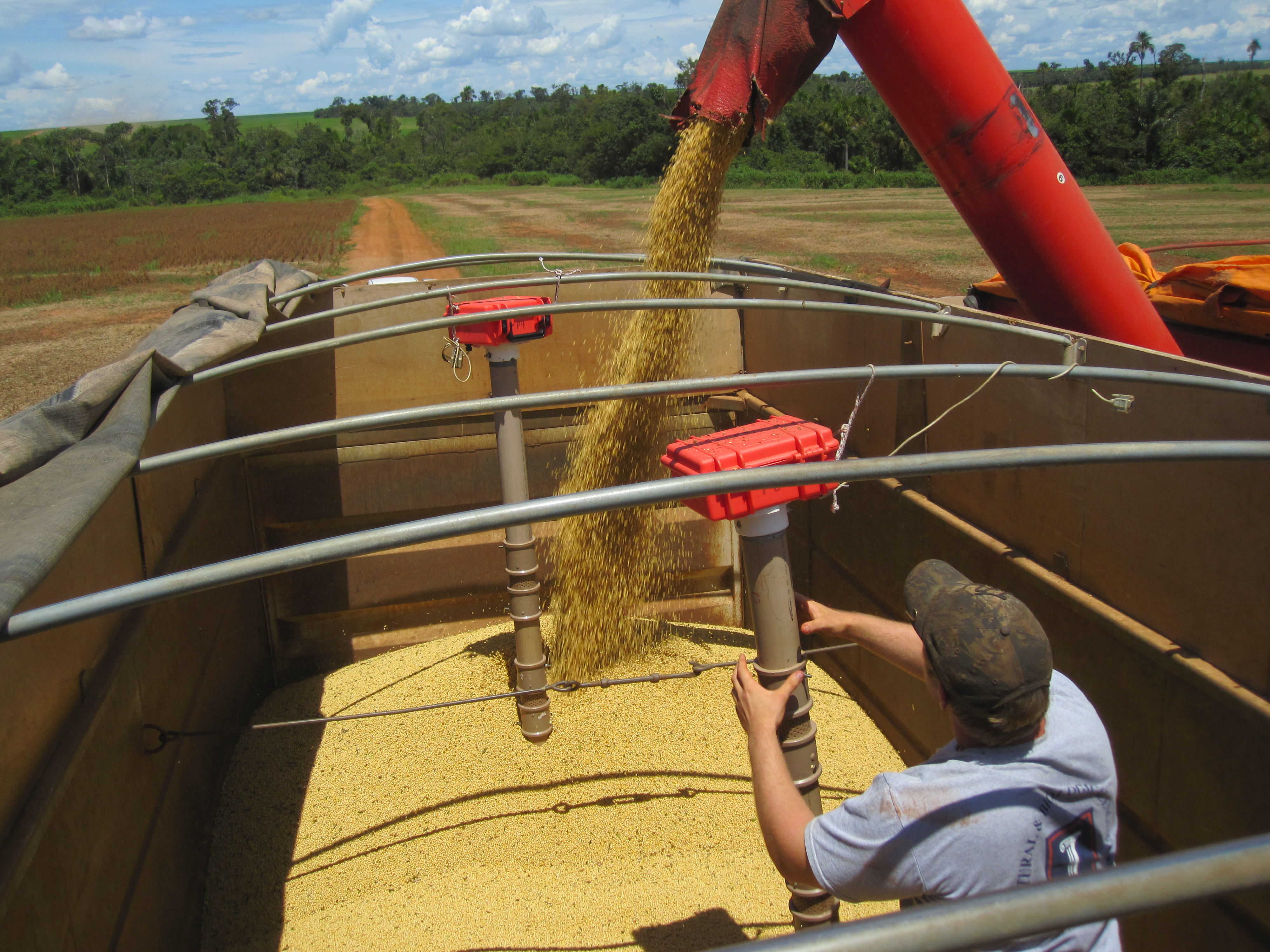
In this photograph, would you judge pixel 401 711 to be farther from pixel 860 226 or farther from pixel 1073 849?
pixel 860 226

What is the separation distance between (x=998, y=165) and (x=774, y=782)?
2.24 metres

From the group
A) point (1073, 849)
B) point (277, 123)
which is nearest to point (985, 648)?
point (1073, 849)

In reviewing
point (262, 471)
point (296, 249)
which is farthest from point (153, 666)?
point (296, 249)

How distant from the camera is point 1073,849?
1.31 metres

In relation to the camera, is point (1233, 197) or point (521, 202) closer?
point (1233, 197)

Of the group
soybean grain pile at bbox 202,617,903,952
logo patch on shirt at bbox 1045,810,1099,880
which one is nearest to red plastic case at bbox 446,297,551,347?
soybean grain pile at bbox 202,617,903,952

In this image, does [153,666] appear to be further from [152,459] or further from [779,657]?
[779,657]

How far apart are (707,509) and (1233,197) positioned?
25510mm

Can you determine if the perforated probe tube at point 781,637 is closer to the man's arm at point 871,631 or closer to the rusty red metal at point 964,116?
the man's arm at point 871,631

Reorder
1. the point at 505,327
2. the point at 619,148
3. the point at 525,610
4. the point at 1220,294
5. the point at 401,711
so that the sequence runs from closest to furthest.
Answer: the point at 401,711 < the point at 1220,294 < the point at 505,327 < the point at 525,610 < the point at 619,148

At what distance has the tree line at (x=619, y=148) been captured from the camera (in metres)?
27.8

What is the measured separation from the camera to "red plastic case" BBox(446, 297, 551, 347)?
3.26 meters

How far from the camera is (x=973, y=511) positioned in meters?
3.08

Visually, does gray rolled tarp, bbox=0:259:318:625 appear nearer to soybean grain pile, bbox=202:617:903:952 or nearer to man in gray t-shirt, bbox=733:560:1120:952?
man in gray t-shirt, bbox=733:560:1120:952
